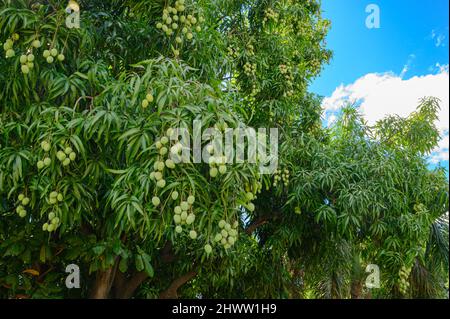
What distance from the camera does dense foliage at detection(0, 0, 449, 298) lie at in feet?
6.41

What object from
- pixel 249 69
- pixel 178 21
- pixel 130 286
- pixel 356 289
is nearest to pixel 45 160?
pixel 178 21

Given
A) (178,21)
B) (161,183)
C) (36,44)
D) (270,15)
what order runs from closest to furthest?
(161,183), (36,44), (178,21), (270,15)

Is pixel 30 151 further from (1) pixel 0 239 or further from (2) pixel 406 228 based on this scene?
(2) pixel 406 228

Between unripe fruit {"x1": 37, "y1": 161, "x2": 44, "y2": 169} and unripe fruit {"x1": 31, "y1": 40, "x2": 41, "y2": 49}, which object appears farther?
unripe fruit {"x1": 31, "y1": 40, "x2": 41, "y2": 49}

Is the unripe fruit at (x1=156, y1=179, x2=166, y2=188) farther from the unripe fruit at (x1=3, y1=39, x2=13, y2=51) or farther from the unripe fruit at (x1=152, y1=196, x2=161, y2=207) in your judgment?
the unripe fruit at (x1=3, y1=39, x2=13, y2=51)

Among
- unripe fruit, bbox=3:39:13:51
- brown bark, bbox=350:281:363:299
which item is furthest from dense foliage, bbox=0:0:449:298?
brown bark, bbox=350:281:363:299

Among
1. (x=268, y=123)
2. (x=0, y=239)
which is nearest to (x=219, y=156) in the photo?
(x=0, y=239)

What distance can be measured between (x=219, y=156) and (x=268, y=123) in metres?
2.23

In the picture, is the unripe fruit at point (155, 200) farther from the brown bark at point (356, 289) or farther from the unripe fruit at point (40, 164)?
the brown bark at point (356, 289)

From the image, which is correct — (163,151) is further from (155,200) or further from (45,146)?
(45,146)

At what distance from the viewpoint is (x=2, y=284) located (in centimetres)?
293

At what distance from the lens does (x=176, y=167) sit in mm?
1865
